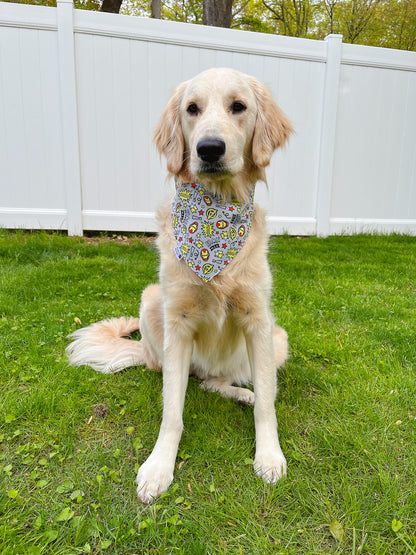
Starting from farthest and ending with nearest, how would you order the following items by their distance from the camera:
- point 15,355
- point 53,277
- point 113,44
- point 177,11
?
point 177,11 < point 113,44 < point 53,277 < point 15,355

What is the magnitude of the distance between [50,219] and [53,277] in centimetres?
157

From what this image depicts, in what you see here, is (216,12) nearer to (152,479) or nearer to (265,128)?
(265,128)

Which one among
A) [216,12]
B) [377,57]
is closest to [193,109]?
[377,57]

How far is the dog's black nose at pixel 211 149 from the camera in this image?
59.8 inches

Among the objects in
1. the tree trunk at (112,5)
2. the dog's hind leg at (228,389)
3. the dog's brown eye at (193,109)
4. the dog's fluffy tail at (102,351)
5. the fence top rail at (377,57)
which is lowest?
the dog's hind leg at (228,389)

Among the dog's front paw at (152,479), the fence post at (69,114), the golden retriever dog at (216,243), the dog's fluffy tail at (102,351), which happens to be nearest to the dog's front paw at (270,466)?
the golden retriever dog at (216,243)

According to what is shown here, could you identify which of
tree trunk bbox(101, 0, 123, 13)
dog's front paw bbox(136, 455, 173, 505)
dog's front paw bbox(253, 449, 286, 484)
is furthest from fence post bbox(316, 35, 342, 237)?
tree trunk bbox(101, 0, 123, 13)

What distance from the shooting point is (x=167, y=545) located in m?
1.24

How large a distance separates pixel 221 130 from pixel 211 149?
100mm

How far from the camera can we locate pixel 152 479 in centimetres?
148

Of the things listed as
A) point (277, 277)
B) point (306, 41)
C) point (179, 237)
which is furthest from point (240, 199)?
Answer: point (306, 41)

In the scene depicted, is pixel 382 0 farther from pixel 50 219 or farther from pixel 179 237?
pixel 179 237

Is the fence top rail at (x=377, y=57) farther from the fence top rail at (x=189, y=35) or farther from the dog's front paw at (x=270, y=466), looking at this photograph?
the dog's front paw at (x=270, y=466)

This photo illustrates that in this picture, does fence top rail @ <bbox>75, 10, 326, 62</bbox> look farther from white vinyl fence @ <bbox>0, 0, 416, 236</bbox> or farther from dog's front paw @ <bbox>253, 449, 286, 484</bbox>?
dog's front paw @ <bbox>253, 449, 286, 484</bbox>
